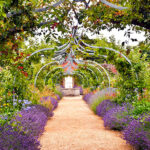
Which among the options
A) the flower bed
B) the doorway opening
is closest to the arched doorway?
the doorway opening

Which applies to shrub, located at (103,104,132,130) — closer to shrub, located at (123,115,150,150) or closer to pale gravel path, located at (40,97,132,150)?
pale gravel path, located at (40,97,132,150)

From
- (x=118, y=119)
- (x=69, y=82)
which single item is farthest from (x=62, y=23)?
(x=69, y=82)

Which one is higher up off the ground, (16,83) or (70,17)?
(70,17)

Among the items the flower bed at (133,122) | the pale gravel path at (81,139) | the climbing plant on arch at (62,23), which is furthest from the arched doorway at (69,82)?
the pale gravel path at (81,139)

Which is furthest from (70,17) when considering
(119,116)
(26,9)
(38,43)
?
(38,43)

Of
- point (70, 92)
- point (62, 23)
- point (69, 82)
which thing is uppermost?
point (62, 23)

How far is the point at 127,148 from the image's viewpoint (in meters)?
4.55

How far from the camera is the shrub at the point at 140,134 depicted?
12.7 ft

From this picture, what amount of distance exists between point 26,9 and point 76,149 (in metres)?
2.67

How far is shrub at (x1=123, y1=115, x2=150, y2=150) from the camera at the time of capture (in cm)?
386

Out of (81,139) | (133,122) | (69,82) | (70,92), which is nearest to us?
(133,122)

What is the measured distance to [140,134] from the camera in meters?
4.02

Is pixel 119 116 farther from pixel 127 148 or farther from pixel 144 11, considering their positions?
pixel 144 11

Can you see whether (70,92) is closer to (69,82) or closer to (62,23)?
(69,82)
